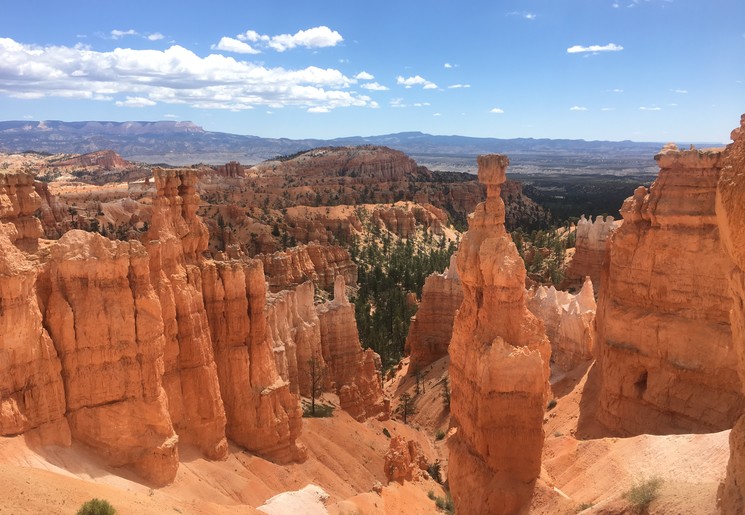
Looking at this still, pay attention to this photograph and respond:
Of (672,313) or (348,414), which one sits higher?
(672,313)

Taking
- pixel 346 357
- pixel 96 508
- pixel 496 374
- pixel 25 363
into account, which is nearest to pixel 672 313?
pixel 496 374

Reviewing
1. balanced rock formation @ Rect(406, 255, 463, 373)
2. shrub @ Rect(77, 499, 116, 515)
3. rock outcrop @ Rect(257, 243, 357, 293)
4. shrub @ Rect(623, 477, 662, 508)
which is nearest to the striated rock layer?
shrub @ Rect(623, 477, 662, 508)

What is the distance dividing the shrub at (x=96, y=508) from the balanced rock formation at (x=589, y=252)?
36.8 meters

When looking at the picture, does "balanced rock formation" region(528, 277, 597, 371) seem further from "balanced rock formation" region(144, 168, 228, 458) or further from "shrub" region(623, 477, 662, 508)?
"balanced rock formation" region(144, 168, 228, 458)

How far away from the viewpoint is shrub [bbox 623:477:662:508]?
9898 mm

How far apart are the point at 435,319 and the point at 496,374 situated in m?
23.2

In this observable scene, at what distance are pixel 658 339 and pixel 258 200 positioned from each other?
75716 millimetres

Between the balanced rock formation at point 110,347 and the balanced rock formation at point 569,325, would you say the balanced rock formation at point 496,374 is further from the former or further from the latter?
the balanced rock formation at point 569,325

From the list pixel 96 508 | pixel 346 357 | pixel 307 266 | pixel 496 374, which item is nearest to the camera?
pixel 96 508

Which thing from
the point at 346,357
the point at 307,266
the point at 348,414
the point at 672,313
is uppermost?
the point at 672,313

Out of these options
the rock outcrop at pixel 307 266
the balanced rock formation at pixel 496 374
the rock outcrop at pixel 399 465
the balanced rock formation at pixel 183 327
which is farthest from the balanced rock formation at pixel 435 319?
the balanced rock formation at pixel 496 374

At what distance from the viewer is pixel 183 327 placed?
17.0m

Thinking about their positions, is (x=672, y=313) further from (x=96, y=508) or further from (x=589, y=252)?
(x=589, y=252)

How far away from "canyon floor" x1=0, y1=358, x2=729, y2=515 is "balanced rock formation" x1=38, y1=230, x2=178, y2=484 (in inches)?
24.9
